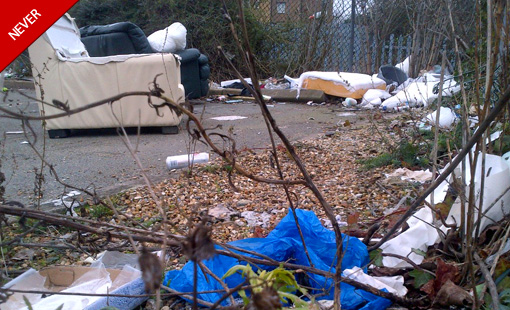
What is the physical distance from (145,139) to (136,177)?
4.27 ft

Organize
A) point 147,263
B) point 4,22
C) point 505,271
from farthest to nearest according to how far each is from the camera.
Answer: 1. point 4,22
2. point 505,271
3. point 147,263

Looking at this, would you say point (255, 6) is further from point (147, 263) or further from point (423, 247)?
point (147, 263)

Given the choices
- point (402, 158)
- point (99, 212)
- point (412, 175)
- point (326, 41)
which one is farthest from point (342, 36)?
point (99, 212)

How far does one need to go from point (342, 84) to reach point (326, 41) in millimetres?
2543

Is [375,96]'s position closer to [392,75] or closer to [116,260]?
[392,75]

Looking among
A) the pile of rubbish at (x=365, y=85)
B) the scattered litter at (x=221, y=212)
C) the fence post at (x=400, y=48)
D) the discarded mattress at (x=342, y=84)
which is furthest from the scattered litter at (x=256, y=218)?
the fence post at (x=400, y=48)

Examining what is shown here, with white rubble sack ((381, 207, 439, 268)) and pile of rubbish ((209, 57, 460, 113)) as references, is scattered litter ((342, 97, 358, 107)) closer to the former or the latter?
pile of rubbish ((209, 57, 460, 113))

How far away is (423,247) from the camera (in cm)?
170

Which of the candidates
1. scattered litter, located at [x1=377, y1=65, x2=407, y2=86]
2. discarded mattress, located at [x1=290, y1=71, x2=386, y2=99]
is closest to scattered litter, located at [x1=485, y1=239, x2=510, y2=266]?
discarded mattress, located at [x1=290, y1=71, x2=386, y2=99]

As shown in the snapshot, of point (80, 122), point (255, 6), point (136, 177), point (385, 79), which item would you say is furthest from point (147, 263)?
point (255, 6)

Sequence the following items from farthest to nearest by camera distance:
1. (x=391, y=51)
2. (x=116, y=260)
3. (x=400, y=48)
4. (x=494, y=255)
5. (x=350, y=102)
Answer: (x=391, y=51) < (x=400, y=48) < (x=350, y=102) < (x=116, y=260) < (x=494, y=255)

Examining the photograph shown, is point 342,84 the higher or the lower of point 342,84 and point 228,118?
the higher

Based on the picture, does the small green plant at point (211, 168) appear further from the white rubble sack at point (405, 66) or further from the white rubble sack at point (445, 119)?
the white rubble sack at point (405, 66)

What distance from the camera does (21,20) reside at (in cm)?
204
